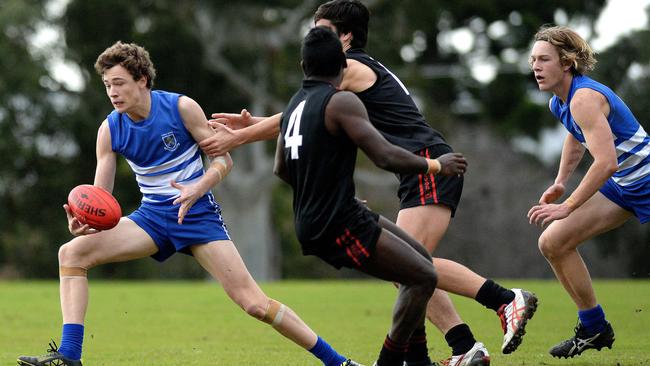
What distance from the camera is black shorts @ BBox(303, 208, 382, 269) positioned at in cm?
616

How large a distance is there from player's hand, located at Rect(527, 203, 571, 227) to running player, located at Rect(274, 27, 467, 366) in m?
0.97

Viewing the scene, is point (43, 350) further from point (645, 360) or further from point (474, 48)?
point (474, 48)

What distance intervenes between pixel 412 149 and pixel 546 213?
0.93 meters

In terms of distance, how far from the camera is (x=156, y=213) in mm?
7176

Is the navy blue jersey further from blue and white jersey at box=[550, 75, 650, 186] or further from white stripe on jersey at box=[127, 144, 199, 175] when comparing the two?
blue and white jersey at box=[550, 75, 650, 186]

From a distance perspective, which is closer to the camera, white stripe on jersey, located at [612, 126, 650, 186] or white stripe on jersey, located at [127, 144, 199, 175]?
white stripe on jersey, located at [127, 144, 199, 175]

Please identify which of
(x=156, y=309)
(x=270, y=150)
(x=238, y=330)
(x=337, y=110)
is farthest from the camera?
(x=270, y=150)

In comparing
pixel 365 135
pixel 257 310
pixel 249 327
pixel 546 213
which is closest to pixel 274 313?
pixel 257 310

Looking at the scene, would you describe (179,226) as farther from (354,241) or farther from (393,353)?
(393,353)

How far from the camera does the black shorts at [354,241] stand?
20.2 ft

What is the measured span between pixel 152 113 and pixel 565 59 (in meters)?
2.78

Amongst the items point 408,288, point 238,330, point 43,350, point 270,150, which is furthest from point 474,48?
point 408,288

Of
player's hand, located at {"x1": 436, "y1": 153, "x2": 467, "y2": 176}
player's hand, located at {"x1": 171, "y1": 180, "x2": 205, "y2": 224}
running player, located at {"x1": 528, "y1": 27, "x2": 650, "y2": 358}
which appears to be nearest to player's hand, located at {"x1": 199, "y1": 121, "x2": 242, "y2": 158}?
player's hand, located at {"x1": 171, "y1": 180, "x2": 205, "y2": 224}

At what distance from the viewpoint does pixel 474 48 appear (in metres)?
→ 31.7
